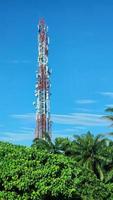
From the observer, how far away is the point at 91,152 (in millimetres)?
90188

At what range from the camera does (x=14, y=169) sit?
59.2 metres

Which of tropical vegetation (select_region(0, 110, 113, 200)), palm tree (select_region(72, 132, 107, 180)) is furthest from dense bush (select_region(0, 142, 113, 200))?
palm tree (select_region(72, 132, 107, 180))

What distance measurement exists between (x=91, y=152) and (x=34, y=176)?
31684mm

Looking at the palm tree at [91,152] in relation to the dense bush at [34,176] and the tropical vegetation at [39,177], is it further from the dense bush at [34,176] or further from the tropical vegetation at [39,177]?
the dense bush at [34,176]

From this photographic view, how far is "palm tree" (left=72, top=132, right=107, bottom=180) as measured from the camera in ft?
292

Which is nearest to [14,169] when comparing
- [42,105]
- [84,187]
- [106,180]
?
[84,187]

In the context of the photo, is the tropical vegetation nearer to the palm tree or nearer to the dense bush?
the dense bush

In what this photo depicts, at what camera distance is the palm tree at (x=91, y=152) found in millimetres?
88938

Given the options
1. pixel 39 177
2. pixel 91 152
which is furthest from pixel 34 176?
pixel 91 152

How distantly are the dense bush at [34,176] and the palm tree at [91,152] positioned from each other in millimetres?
24466

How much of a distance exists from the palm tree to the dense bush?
24.5 meters

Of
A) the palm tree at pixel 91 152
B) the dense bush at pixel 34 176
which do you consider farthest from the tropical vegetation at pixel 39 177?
the palm tree at pixel 91 152

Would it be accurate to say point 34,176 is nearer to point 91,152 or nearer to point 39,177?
point 39,177

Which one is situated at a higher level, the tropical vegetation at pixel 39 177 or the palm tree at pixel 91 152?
the palm tree at pixel 91 152
